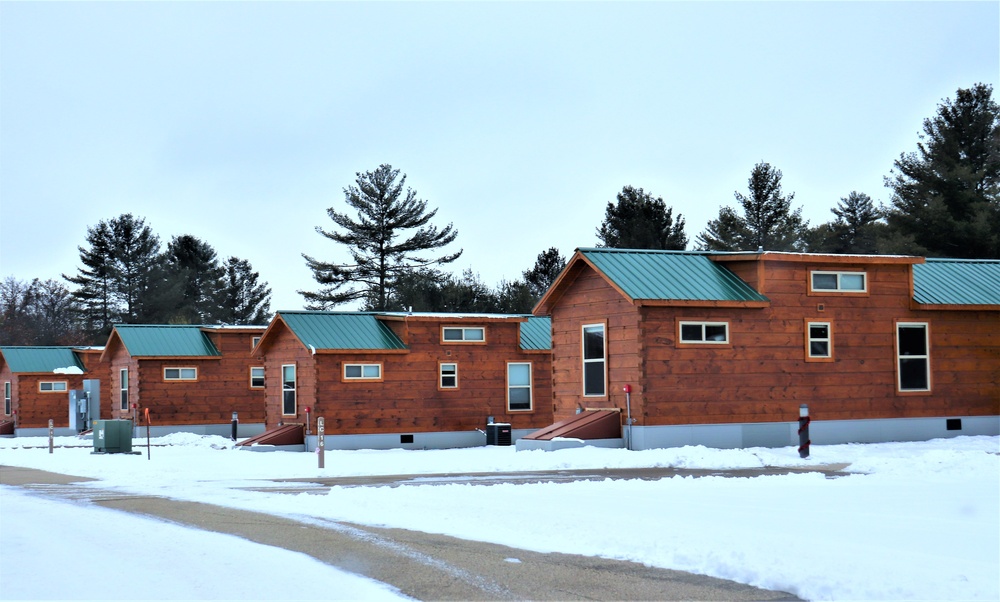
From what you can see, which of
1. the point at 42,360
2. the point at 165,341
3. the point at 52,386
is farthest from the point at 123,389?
the point at 42,360

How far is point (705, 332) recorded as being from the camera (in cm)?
2528

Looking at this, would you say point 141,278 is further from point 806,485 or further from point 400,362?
point 806,485

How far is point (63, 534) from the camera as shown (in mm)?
12789

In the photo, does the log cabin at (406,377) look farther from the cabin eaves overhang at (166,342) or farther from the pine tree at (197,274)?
the pine tree at (197,274)

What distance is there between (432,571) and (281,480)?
11743 mm

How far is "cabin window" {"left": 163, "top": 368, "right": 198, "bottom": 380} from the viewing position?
148 feet

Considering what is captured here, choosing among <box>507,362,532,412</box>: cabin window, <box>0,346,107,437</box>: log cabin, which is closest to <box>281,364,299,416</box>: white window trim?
<box>507,362,532,412</box>: cabin window

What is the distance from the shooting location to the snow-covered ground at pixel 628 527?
9.17 m

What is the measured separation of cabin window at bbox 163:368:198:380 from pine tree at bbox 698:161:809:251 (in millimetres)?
33630

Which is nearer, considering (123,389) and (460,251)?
(123,389)

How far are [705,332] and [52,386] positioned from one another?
38.9 m

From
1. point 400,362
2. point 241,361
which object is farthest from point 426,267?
point 400,362

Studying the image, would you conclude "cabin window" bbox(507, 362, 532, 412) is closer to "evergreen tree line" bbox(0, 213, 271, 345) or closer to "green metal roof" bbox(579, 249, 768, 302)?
"green metal roof" bbox(579, 249, 768, 302)

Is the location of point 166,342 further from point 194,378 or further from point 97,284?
point 97,284
